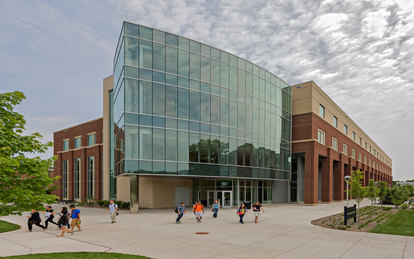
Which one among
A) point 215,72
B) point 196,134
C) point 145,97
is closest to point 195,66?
point 215,72

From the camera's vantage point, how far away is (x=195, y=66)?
32.2 m

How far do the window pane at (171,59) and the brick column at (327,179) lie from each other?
98.8 feet

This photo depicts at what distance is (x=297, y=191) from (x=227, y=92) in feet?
66.9

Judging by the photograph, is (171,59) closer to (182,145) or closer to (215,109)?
(215,109)

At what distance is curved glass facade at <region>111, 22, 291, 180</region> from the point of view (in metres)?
28.1

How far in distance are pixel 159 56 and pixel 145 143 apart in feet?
27.5

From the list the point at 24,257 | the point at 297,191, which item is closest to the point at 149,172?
the point at 24,257

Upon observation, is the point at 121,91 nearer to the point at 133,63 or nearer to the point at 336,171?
the point at 133,63

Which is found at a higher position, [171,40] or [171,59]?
[171,40]

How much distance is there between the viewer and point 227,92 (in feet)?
115

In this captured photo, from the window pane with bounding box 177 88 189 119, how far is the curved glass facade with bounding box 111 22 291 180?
0.10 meters

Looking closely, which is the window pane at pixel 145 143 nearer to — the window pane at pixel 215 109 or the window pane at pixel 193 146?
the window pane at pixel 193 146

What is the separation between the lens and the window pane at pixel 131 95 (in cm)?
2789

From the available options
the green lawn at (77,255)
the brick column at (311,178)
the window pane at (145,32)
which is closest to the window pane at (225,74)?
the window pane at (145,32)
